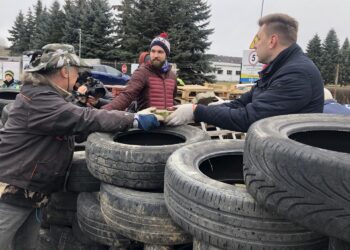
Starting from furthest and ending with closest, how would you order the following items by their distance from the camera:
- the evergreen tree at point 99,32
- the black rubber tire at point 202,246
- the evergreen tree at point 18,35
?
the evergreen tree at point 18,35 → the evergreen tree at point 99,32 → the black rubber tire at point 202,246

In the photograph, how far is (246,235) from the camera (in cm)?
212

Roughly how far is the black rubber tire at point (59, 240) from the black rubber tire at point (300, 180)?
204 cm

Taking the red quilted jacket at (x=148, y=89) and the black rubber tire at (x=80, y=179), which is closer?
the black rubber tire at (x=80, y=179)

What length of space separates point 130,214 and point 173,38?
26687 mm

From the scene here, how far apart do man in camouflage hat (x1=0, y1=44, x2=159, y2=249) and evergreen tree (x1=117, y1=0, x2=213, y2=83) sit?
24.9m

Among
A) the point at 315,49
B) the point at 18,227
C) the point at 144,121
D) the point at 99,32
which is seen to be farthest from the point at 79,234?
the point at 315,49

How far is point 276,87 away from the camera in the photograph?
2.78 meters

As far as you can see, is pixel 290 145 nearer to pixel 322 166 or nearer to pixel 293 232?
pixel 322 166

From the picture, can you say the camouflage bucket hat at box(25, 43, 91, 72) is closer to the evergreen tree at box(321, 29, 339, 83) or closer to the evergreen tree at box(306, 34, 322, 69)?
the evergreen tree at box(321, 29, 339, 83)

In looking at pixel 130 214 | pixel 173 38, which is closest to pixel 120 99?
pixel 130 214

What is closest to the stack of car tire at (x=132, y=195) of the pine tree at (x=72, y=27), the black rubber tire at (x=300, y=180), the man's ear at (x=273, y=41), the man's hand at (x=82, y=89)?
the black rubber tire at (x=300, y=180)

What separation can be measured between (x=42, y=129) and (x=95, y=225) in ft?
2.97

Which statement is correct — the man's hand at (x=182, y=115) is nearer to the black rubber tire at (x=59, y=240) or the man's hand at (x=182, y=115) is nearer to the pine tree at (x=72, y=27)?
the black rubber tire at (x=59, y=240)

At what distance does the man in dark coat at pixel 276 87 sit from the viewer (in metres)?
2.76
